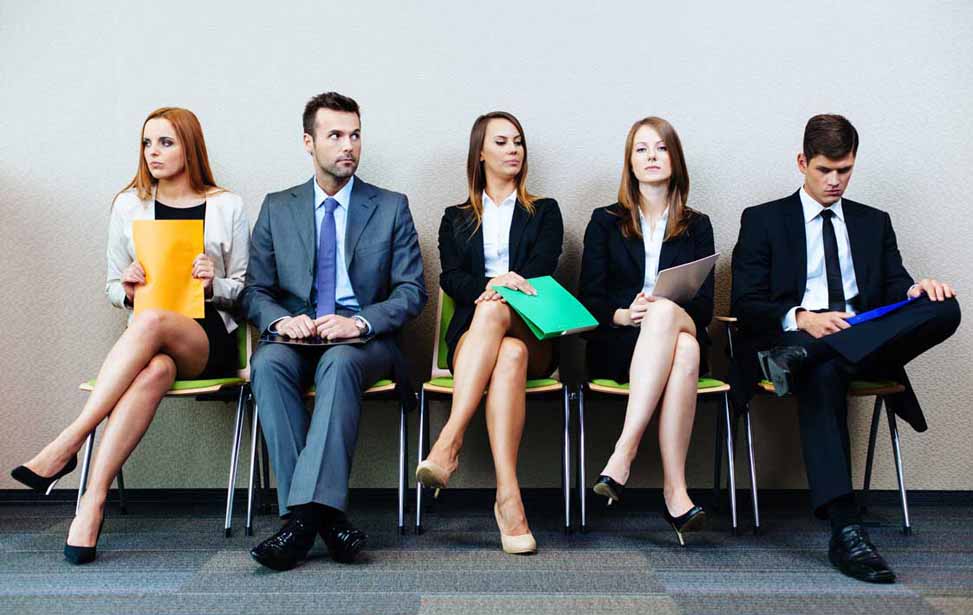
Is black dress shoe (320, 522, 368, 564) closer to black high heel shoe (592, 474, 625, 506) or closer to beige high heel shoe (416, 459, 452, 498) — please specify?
beige high heel shoe (416, 459, 452, 498)

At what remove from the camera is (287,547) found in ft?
8.11

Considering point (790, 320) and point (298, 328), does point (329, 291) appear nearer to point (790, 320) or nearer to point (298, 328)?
point (298, 328)

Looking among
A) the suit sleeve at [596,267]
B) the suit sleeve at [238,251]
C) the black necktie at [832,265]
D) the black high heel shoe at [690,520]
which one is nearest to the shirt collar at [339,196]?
the suit sleeve at [238,251]

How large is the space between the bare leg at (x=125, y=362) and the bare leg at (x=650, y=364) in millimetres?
1439

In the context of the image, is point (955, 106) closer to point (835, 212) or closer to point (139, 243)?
point (835, 212)

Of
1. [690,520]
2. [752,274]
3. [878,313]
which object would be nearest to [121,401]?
[690,520]

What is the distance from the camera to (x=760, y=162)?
3.57 meters

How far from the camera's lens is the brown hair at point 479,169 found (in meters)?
3.35

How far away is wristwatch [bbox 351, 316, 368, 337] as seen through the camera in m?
2.93

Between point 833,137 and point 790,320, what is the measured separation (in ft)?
2.10

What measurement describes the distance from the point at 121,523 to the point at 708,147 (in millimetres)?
2644

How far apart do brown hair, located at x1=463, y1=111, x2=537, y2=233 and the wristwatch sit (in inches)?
25.5

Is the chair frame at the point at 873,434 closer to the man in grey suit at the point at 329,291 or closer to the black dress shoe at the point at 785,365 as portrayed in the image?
the black dress shoe at the point at 785,365

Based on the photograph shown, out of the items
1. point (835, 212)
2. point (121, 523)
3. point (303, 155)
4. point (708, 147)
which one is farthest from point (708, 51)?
point (121, 523)
